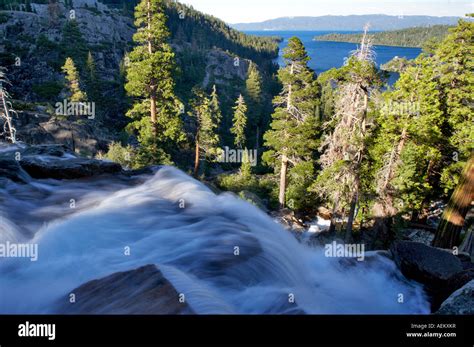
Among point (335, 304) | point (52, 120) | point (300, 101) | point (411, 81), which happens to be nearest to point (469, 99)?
point (411, 81)

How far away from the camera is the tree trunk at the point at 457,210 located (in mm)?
12352

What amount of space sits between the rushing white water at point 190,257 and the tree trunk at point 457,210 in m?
6.34

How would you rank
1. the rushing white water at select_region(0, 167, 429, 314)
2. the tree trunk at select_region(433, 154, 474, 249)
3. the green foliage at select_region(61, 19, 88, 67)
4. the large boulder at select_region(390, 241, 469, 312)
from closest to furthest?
the rushing white water at select_region(0, 167, 429, 314)
the large boulder at select_region(390, 241, 469, 312)
the tree trunk at select_region(433, 154, 474, 249)
the green foliage at select_region(61, 19, 88, 67)

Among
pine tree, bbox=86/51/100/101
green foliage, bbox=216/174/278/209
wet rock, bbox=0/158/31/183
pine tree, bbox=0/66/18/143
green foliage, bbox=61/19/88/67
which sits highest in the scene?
green foliage, bbox=61/19/88/67

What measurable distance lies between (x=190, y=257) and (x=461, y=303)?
16.6 feet

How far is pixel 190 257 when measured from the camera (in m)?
7.11

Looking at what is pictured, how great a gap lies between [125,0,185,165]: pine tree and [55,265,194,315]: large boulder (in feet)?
58.2

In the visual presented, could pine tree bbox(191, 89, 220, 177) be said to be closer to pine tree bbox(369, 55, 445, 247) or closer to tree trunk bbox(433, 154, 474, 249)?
pine tree bbox(369, 55, 445, 247)

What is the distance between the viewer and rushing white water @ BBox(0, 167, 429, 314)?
6.04 m

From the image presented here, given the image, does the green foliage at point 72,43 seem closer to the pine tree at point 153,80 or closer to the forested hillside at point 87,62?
the forested hillside at point 87,62

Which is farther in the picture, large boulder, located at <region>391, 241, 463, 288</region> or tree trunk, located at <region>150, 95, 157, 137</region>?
tree trunk, located at <region>150, 95, 157, 137</region>

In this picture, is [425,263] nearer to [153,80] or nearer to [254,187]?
[153,80]

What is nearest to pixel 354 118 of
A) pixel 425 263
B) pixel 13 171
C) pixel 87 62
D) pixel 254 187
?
pixel 425 263

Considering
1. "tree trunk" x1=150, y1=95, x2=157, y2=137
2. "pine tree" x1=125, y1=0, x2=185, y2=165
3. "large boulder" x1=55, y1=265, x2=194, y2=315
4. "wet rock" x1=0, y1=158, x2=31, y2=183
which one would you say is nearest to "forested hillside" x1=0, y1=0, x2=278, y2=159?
"pine tree" x1=125, y1=0, x2=185, y2=165
